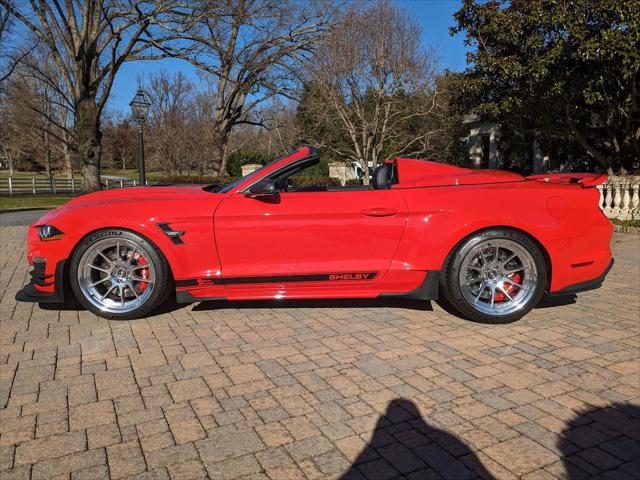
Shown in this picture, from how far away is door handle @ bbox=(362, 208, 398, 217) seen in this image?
4.05 meters

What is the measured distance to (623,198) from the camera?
11.0m

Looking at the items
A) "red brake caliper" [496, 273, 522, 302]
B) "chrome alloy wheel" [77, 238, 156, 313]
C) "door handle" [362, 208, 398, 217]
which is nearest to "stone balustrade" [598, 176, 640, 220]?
"red brake caliper" [496, 273, 522, 302]

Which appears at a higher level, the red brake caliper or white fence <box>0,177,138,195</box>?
white fence <box>0,177,138,195</box>

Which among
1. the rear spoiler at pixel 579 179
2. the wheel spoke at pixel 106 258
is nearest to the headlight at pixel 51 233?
the wheel spoke at pixel 106 258

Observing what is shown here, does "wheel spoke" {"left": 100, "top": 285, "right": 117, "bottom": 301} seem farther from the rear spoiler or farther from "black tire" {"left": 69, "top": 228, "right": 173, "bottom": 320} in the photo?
the rear spoiler

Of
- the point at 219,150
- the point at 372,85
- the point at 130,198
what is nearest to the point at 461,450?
the point at 130,198

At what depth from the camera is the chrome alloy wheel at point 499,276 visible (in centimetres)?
412

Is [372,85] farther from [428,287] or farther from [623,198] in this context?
[428,287]

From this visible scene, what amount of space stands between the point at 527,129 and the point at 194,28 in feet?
45.3

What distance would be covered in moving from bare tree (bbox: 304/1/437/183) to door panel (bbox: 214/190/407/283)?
1152cm

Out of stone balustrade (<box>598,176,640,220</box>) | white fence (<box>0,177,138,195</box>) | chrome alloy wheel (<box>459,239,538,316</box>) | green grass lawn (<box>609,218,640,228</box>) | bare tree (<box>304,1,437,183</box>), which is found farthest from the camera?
white fence (<box>0,177,138,195</box>)

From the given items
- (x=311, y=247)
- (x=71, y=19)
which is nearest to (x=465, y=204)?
(x=311, y=247)

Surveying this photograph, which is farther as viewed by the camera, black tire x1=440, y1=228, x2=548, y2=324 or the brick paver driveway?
black tire x1=440, y1=228, x2=548, y2=324

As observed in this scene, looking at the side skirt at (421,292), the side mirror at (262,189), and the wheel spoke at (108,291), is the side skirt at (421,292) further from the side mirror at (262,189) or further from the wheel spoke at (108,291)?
the side mirror at (262,189)
